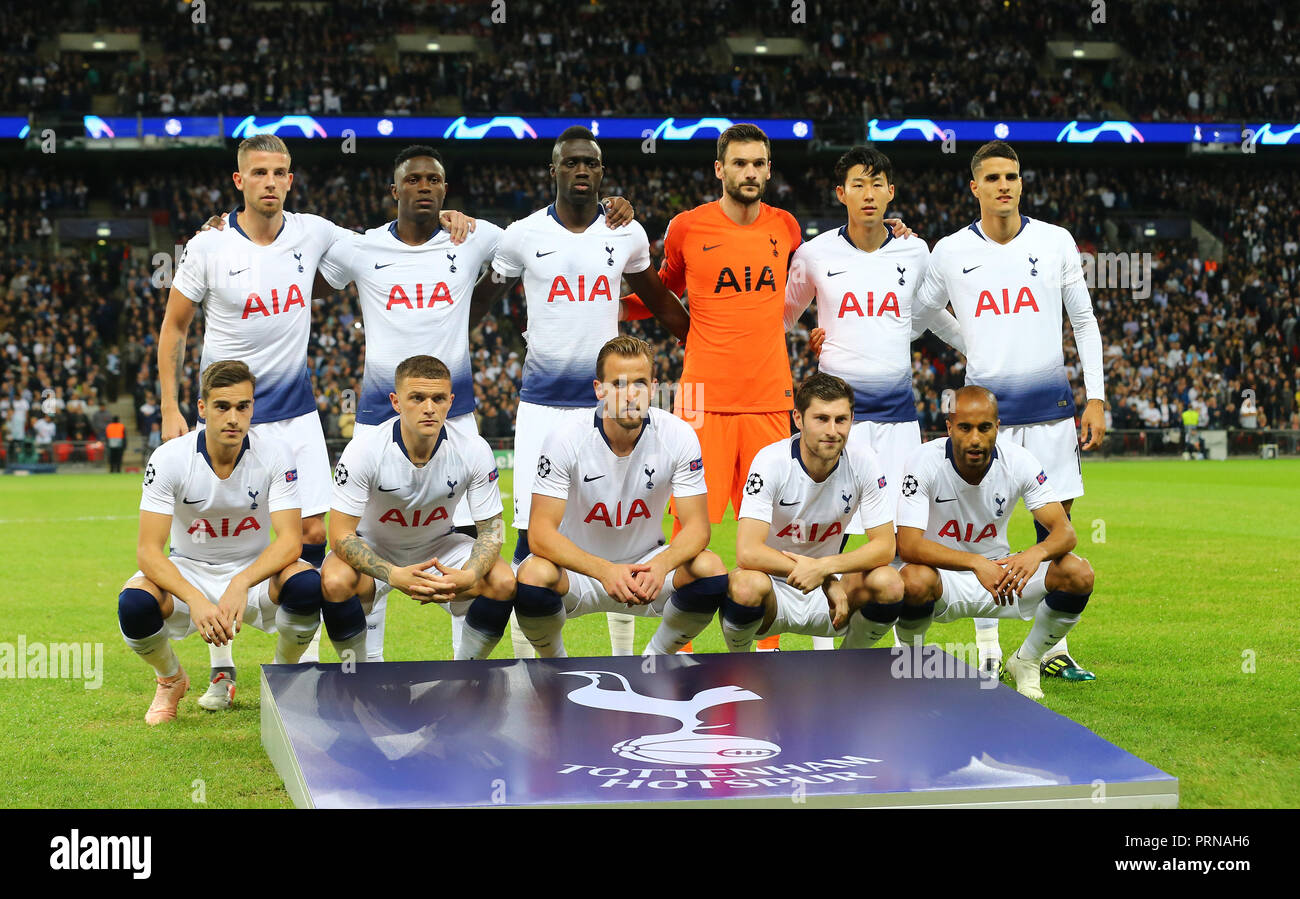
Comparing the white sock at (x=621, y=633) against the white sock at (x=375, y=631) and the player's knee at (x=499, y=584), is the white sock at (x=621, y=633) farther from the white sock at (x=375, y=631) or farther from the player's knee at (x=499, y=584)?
the white sock at (x=375, y=631)

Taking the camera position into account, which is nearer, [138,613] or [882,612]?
[138,613]

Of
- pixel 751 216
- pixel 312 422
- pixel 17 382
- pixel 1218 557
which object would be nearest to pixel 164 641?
pixel 312 422

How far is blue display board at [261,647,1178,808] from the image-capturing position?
3.96 m

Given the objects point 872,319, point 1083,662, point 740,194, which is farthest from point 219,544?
point 1083,662

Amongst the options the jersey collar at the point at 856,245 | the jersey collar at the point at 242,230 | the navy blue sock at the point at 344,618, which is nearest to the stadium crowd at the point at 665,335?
the jersey collar at the point at 242,230

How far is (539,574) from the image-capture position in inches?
224

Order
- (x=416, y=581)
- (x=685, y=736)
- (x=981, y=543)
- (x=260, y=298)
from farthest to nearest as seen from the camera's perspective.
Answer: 1. (x=260, y=298)
2. (x=981, y=543)
3. (x=416, y=581)
4. (x=685, y=736)

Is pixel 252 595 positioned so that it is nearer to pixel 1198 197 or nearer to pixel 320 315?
pixel 320 315

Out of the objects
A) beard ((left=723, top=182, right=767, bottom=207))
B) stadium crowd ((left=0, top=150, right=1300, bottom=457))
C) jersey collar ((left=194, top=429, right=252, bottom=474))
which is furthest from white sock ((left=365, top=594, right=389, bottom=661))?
stadium crowd ((left=0, top=150, right=1300, bottom=457))

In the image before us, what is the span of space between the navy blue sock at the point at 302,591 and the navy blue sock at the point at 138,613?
56 centimetres

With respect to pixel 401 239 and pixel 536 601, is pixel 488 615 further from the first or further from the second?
pixel 401 239

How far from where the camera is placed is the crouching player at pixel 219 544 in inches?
220

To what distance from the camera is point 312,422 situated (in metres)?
6.62

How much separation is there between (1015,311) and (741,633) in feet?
7.38
